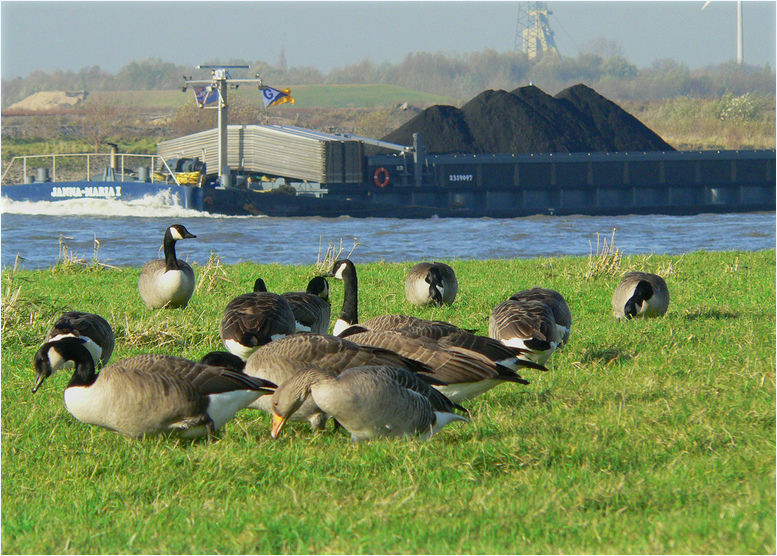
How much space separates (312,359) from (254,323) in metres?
1.81

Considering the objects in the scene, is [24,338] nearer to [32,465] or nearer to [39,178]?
[32,465]

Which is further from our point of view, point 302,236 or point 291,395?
point 302,236

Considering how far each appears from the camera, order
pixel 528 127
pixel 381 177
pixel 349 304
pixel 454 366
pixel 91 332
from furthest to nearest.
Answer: pixel 528 127 → pixel 381 177 → pixel 349 304 → pixel 91 332 → pixel 454 366

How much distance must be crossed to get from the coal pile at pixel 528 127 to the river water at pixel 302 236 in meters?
20.9

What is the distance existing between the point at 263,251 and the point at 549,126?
170 feet

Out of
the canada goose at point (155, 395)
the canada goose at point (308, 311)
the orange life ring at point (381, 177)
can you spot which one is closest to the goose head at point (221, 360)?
the canada goose at point (155, 395)

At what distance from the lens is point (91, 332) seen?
27.0 feet

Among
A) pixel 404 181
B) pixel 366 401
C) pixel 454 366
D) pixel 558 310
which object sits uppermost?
pixel 404 181

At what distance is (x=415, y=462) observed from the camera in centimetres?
555

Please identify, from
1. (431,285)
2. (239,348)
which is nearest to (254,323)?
(239,348)

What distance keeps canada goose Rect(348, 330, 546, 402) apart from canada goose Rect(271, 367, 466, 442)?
448mm

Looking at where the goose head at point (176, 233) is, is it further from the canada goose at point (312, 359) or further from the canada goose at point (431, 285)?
the canada goose at point (312, 359)

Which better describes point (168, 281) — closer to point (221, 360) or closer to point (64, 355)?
point (221, 360)

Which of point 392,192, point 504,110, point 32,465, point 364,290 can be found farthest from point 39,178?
point 32,465
